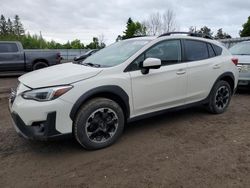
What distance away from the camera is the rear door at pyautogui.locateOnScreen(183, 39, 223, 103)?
467 cm

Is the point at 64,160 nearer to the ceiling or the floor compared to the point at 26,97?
nearer to the floor

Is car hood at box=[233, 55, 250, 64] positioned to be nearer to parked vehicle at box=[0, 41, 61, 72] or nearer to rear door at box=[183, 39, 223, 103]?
rear door at box=[183, 39, 223, 103]

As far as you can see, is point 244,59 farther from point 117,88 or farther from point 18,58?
point 18,58

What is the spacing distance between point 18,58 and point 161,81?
9865 millimetres

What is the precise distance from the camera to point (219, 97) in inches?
211

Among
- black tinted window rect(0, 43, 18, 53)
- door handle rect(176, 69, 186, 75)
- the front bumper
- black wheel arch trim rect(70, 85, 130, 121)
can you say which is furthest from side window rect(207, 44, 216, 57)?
black tinted window rect(0, 43, 18, 53)

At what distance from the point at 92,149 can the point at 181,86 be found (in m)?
1.94

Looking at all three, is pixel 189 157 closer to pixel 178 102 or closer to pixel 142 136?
pixel 142 136

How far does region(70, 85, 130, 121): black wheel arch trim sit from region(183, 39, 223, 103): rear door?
141cm

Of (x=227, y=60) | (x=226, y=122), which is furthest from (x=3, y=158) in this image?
(x=227, y=60)

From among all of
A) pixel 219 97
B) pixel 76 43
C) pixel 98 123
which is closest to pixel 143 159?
pixel 98 123

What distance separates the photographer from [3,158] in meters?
3.47

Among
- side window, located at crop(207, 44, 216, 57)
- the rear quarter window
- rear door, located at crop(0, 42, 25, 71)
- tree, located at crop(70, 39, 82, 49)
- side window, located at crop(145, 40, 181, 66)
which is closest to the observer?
side window, located at crop(145, 40, 181, 66)

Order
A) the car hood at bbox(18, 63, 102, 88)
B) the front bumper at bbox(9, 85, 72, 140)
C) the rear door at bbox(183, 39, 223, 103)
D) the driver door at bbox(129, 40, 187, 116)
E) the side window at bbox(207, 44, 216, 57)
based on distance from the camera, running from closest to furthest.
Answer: the front bumper at bbox(9, 85, 72, 140)
the car hood at bbox(18, 63, 102, 88)
the driver door at bbox(129, 40, 187, 116)
the rear door at bbox(183, 39, 223, 103)
the side window at bbox(207, 44, 216, 57)
